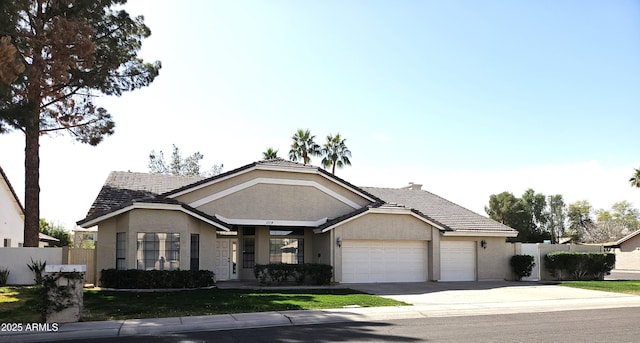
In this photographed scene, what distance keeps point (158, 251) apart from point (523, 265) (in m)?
17.9

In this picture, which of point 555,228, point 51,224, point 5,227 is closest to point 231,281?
point 5,227

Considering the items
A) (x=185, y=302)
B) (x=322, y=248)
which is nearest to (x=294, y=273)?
(x=322, y=248)

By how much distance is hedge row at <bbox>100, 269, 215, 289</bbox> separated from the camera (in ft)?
66.2

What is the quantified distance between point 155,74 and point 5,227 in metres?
15.9

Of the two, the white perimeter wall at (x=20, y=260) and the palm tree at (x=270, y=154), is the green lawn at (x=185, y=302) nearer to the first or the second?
the white perimeter wall at (x=20, y=260)

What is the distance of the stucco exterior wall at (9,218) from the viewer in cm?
3291

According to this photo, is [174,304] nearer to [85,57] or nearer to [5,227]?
[85,57]

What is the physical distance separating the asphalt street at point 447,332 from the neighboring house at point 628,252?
115ft

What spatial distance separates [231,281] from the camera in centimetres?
2472

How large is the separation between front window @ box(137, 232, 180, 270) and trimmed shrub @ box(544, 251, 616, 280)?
18.9 m

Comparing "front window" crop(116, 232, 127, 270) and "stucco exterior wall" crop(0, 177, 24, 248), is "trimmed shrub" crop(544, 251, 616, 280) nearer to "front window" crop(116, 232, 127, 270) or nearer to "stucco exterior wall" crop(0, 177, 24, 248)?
"front window" crop(116, 232, 127, 270)

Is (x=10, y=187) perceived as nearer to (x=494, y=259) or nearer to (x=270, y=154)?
(x=270, y=154)

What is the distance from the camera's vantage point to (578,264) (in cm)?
2811

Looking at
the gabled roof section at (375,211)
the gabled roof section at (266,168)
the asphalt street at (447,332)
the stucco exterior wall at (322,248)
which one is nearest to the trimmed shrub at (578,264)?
the gabled roof section at (375,211)
